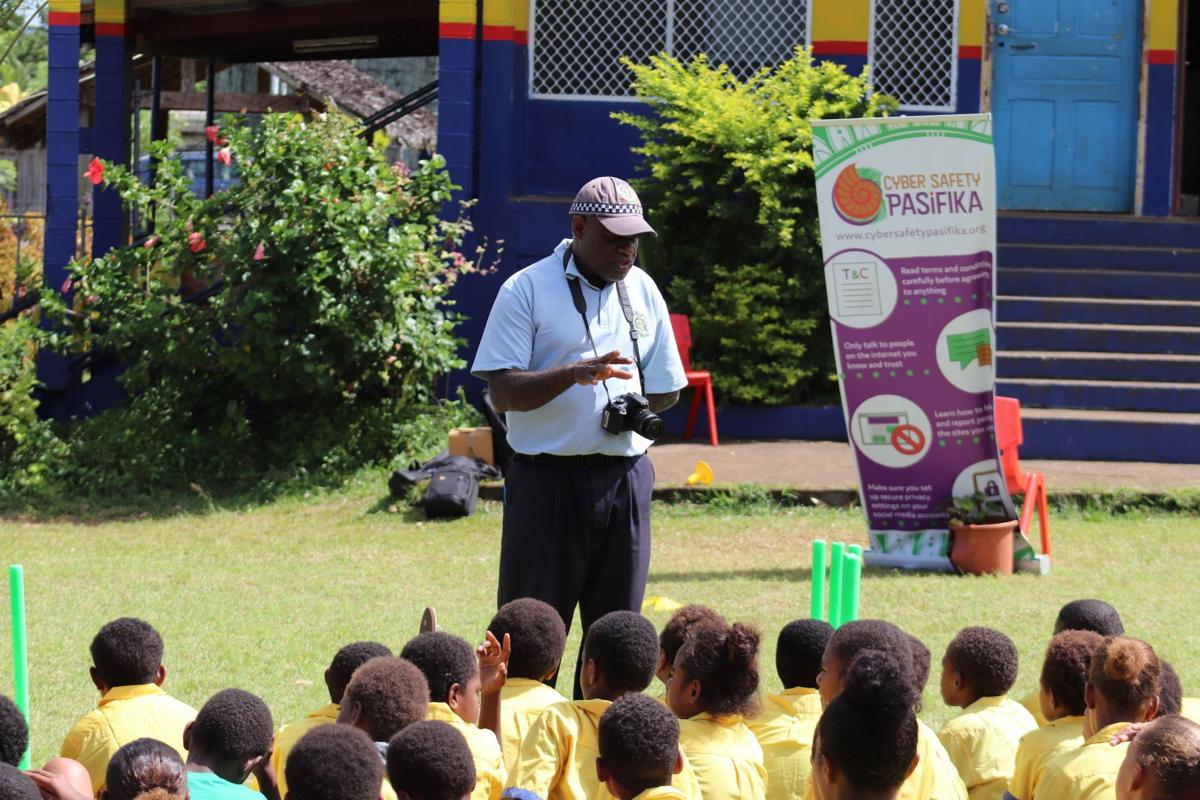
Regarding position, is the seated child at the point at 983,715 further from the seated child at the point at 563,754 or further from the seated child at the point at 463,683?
the seated child at the point at 463,683

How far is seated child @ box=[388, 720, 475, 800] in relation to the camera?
10.5ft

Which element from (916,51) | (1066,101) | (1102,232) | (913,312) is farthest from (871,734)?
(1066,101)

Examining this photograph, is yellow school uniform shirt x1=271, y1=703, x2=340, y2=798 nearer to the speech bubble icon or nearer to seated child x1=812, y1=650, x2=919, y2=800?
seated child x1=812, y1=650, x2=919, y2=800

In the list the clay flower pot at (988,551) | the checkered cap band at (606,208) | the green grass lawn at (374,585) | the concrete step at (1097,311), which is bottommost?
the green grass lawn at (374,585)

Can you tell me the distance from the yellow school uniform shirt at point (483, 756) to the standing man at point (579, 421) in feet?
3.35

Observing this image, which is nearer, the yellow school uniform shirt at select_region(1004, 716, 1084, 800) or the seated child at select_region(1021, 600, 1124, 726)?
the yellow school uniform shirt at select_region(1004, 716, 1084, 800)

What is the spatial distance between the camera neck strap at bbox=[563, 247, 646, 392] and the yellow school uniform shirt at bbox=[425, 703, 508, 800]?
4.39 ft

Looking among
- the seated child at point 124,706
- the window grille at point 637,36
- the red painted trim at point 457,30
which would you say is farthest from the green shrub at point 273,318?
the seated child at point 124,706

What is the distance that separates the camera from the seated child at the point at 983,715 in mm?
4234

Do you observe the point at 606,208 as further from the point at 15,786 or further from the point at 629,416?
the point at 15,786

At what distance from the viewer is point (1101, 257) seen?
1247 centimetres

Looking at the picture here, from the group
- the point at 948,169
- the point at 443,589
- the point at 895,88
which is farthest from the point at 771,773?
the point at 895,88

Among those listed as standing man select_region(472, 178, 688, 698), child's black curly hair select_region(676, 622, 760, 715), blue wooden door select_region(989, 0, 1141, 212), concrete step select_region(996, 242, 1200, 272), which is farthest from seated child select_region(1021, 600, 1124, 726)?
blue wooden door select_region(989, 0, 1141, 212)

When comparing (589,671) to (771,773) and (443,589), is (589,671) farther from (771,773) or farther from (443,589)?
(443,589)
